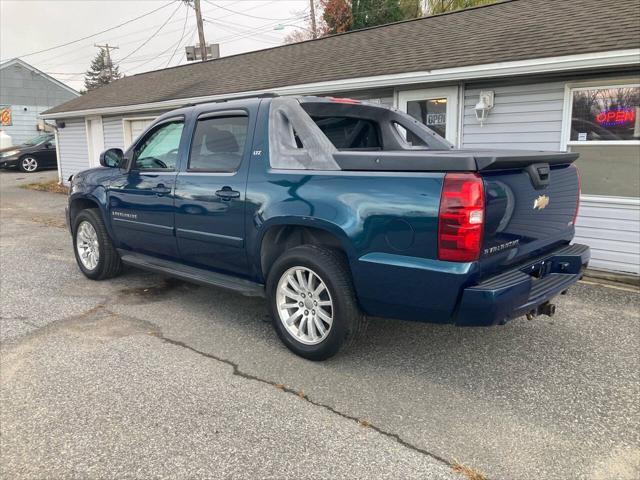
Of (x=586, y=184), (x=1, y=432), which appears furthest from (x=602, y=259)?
(x=1, y=432)

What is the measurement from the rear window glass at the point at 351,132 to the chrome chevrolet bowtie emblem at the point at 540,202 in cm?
173

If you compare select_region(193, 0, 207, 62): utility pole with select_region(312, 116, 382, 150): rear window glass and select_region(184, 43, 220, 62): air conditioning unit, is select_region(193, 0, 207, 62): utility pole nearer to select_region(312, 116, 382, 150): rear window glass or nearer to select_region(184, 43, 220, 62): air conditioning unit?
select_region(184, 43, 220, 62): air conditioning unit

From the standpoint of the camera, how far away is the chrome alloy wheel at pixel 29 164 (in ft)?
71.3

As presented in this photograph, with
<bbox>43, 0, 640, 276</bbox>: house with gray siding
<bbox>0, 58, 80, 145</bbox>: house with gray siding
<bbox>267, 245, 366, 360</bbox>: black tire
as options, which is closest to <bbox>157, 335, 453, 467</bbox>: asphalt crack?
<bbox>267, 245, 366, 360</bbox>: black tire

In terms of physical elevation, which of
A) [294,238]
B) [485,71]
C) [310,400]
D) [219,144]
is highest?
[485,71]

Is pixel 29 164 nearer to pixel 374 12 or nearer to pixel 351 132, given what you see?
pixel 374 12

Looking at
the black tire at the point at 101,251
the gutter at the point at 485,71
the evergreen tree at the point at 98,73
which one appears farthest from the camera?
the evergreen tree at the point at 98,73

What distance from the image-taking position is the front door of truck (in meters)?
4.72

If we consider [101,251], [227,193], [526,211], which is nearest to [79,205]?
[101,251]

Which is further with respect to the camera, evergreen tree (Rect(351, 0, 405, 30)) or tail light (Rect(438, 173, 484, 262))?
evergreen tree (Rect(351, 0, 405, 30))

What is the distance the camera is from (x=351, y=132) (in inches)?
185

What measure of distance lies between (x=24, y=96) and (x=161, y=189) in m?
30.9

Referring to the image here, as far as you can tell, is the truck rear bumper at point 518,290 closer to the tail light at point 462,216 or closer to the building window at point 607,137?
the tail light at point 462,216

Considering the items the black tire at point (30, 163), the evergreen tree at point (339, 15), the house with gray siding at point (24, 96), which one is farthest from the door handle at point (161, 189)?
the house with gray siding at point (24, 96)
